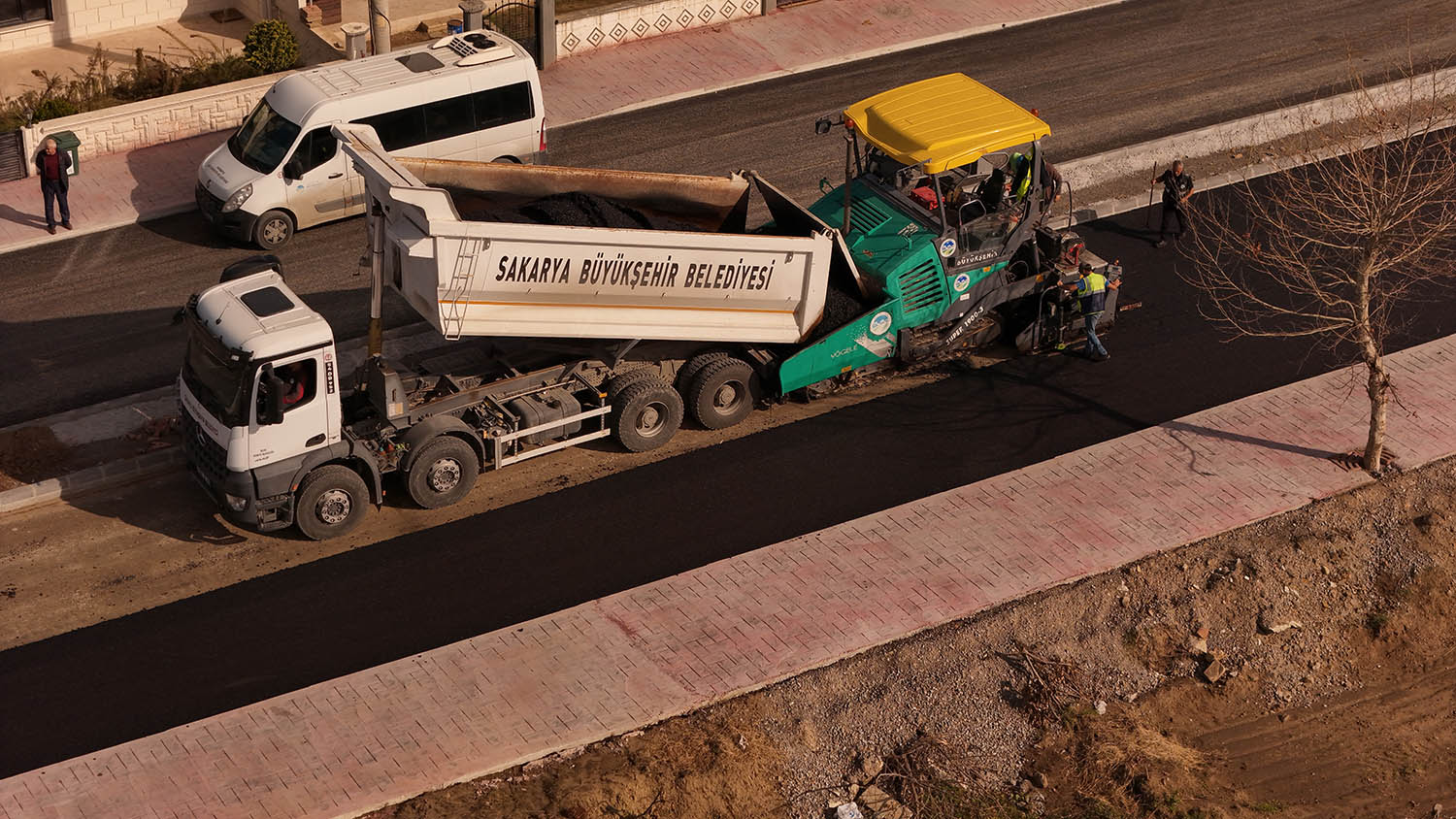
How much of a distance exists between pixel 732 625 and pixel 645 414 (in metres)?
3.39

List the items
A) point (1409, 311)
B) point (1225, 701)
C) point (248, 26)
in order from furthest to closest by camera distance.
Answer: point (248, 26)
point (1409, 311)
point (1225, 701)

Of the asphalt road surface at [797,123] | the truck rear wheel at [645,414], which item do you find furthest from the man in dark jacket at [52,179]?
the truck rear wheel at [645,414]

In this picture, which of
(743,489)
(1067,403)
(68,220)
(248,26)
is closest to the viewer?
(743,489)

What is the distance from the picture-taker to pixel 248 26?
2991cm

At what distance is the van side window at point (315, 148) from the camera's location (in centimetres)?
2358

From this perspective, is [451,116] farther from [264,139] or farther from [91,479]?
[91,479]

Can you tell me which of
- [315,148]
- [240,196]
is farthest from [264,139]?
[240,196]

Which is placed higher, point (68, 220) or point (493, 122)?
point (493, 122)

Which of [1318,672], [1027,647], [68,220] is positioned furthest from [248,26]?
[1318,672]

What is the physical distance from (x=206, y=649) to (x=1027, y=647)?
8390 mm

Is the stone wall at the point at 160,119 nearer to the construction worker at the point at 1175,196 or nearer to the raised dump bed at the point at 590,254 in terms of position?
the raised dump bed at the point at 590,254

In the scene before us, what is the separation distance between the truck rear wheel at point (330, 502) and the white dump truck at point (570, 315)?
0.02 meters

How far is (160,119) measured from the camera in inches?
1042

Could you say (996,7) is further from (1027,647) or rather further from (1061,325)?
(1027,647)
